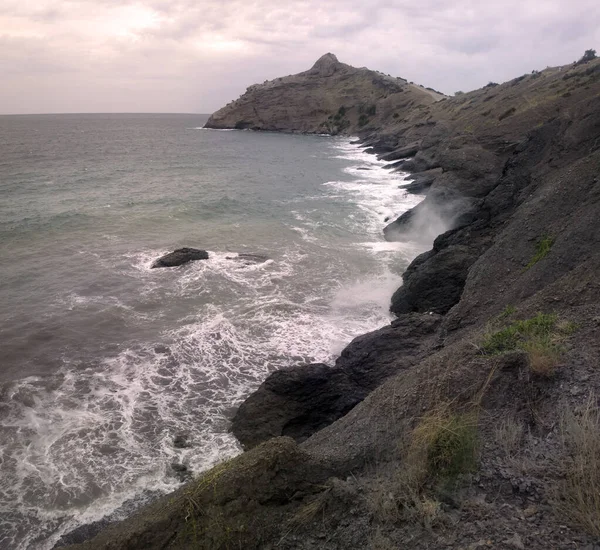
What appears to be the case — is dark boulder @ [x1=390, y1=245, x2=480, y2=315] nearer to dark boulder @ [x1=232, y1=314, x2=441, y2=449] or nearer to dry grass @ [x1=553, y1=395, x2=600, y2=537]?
dark boulder @ [x1=232, y1=314, x2=441, y2=449]

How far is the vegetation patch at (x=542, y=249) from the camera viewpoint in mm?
11238

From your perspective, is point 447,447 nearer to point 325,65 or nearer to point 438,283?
point 438,283

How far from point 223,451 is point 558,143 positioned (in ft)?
55.2

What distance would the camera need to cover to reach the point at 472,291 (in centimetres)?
1167

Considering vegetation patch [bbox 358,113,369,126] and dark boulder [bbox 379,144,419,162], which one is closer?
dark boulder [bbox 379,144,419,162]

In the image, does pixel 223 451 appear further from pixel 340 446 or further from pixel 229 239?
pixel 229 239

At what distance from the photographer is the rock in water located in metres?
21.4

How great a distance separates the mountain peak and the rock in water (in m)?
117

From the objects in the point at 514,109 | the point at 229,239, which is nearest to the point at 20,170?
the point at 229,239

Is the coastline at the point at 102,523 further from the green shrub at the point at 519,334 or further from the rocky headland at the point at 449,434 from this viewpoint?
the green shrub at the point at 519,334

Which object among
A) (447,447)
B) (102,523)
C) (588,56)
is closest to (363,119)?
(588,56)

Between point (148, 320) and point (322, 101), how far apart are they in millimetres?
109292

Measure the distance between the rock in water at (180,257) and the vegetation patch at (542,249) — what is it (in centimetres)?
1504

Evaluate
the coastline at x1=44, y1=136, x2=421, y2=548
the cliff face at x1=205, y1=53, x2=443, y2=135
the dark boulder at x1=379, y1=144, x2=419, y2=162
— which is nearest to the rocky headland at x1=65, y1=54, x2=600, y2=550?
the coastline at x1=44, y1=136, x2=421, y2=548
